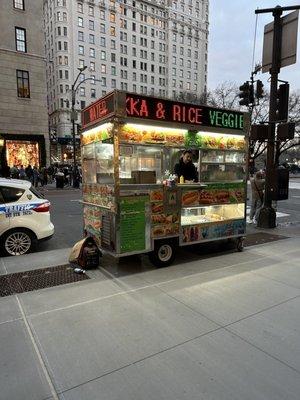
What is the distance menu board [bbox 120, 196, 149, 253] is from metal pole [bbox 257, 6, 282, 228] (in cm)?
539

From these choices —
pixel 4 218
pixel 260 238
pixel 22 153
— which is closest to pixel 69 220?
pixel 4 218

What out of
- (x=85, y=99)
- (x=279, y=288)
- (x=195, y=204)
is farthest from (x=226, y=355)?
(x=85, y=99)

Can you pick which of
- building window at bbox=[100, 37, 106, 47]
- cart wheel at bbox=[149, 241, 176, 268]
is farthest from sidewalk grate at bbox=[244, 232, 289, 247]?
building window at bbox=[100, 37, 106, 47]

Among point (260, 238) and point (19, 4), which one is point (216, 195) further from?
point (19, 4)

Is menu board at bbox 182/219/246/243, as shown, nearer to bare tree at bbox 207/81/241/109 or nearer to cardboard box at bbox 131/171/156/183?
cardboard box at bbox 131/171/156/183

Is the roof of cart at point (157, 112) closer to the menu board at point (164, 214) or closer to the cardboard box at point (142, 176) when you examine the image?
the cardboard box at point (142, 176)

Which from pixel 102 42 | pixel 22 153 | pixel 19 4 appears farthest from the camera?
pixel 102 42

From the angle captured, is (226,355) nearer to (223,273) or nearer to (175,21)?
(223,273)

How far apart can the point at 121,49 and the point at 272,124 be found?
234 ft

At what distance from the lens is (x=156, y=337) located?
3.42 metres

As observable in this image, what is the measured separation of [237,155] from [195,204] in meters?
1.78

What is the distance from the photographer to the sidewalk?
8.70ft

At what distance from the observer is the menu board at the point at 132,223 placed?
537 centimetres

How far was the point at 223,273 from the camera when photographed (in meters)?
5.54
